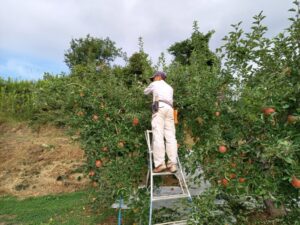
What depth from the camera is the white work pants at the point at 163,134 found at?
3854mm

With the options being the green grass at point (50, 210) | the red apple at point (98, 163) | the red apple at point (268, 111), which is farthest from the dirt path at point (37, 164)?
the red apple at point (268, 111)

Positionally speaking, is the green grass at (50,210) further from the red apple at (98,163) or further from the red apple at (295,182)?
the red apple at (295,182)

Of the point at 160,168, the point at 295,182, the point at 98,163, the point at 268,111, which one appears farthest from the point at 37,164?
the point at 295,182

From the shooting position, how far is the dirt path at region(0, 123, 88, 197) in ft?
25.4

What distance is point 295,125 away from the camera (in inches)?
123

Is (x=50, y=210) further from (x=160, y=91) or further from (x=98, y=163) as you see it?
(x=160, y=91)

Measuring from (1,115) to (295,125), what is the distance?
11111 mm

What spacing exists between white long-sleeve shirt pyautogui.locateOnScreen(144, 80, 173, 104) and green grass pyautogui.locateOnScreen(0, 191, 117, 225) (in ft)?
7.75

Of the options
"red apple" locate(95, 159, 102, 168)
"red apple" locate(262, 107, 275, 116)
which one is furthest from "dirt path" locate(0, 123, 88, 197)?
"red apple" locate(262, 107, 275, 116)

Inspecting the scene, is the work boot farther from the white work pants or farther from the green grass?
the green grass

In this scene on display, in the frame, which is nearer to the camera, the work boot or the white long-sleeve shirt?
the work boot

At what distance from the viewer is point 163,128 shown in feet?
13.0

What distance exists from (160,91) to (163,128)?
19.0 inches

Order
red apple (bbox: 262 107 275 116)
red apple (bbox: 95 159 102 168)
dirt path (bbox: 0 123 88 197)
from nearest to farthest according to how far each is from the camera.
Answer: red apple (bbox: 262 107 275 116), red apple (bbox: 95 159 102 168), dirt path (bbox: 0 123 88 197)
